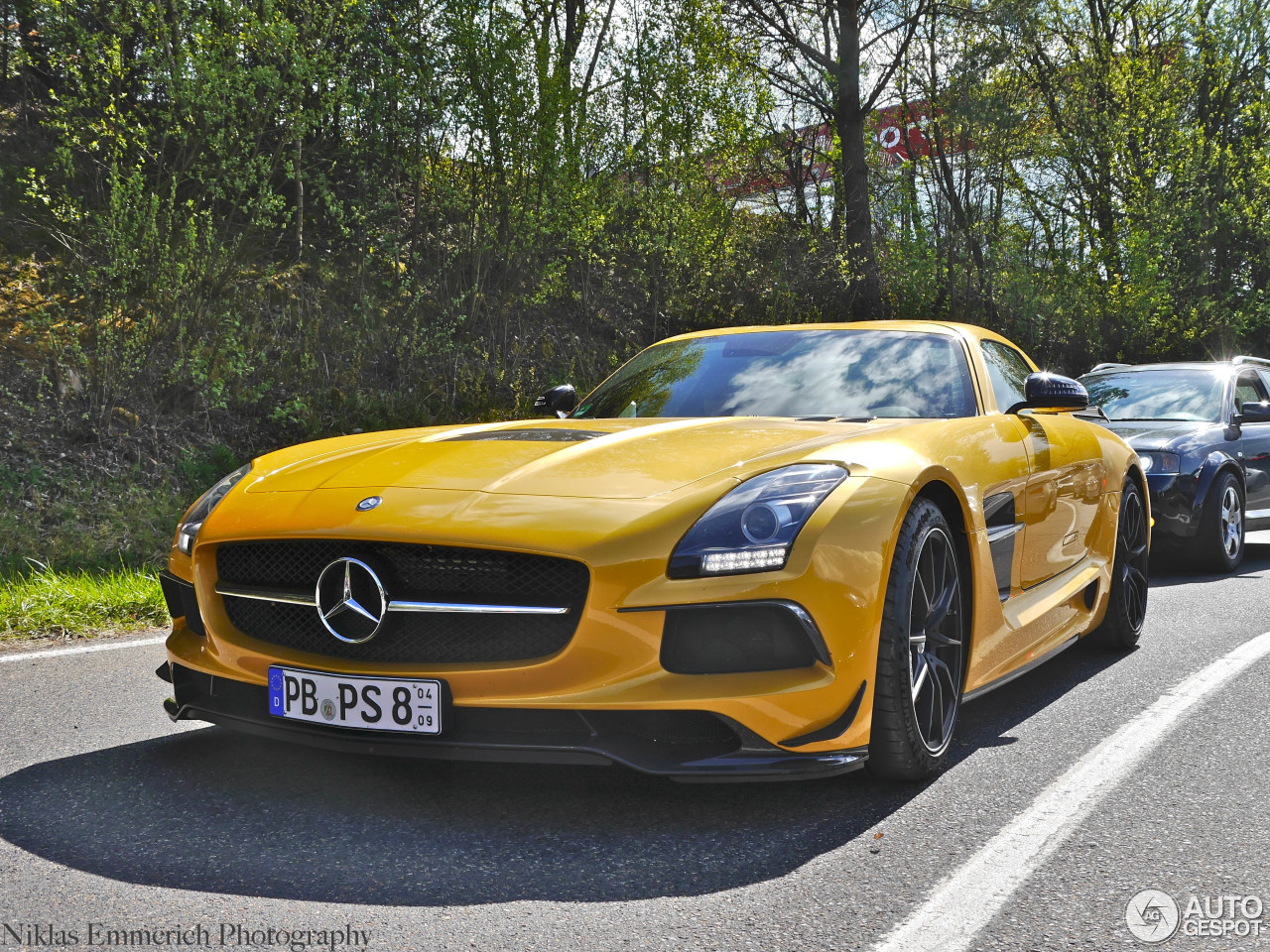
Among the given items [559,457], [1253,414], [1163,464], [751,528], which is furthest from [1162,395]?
[751,528]

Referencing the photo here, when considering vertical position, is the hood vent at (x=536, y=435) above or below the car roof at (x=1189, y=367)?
above

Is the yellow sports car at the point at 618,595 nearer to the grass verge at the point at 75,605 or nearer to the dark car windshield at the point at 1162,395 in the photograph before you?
the grass verge at the point at 75,605

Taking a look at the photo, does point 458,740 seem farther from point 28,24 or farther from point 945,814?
point 28,24

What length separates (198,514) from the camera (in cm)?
371

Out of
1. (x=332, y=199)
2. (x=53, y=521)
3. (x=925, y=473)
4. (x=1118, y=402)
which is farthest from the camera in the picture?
(x=332, y=199)

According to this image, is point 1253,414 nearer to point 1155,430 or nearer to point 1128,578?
point 1155,430

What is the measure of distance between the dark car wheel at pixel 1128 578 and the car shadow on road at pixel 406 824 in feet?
6.41

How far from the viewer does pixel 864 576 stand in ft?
10.1

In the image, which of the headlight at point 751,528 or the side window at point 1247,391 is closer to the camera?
the headlight at point 751,528

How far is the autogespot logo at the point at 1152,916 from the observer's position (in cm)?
239

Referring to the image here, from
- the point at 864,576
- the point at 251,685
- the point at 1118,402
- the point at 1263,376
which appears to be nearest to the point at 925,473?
the point at 864,576

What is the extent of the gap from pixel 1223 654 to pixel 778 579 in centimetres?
329

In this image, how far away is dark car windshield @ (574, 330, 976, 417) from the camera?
14.2 feet

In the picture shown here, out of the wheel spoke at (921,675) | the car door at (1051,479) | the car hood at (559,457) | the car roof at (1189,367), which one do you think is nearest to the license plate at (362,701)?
the car hood at (559,457)
